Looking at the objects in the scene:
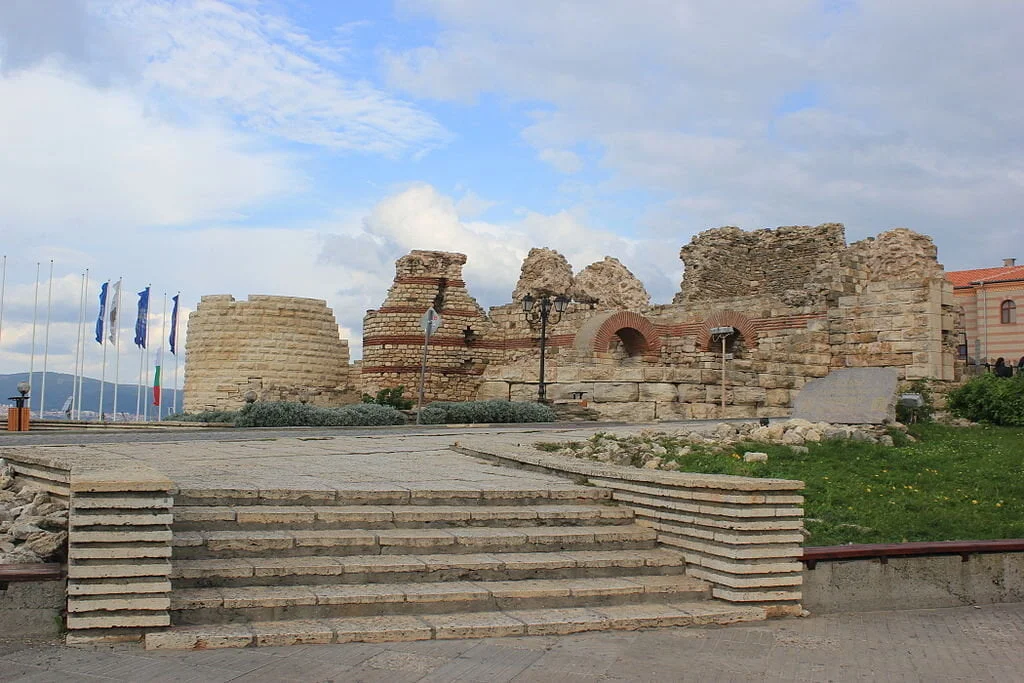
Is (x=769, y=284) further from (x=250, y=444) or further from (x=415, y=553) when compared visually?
(x=415, y=553)

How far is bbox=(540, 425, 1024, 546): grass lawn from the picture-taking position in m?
7.53

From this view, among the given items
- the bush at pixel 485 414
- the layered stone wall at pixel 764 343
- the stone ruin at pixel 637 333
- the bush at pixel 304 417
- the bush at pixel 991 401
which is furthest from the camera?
the stone ruin at pixel 637 333

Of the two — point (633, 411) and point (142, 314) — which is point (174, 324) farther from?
point (633, 411)

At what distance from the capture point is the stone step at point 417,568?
544cm

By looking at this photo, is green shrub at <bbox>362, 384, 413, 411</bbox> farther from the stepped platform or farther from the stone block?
A: the stepped platform

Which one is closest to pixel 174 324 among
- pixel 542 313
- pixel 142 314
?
pixel 142 314

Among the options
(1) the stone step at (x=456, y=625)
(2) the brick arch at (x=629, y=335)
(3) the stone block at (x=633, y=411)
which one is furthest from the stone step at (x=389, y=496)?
(2) the brick arch at (x=629, y=335)

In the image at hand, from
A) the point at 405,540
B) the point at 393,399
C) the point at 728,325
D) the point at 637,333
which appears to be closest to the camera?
the point at 405,540

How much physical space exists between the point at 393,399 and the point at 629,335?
7901 mm

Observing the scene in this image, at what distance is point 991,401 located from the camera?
593 inches

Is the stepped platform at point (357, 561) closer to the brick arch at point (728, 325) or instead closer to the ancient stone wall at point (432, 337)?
the brick arch at point (728, 325)

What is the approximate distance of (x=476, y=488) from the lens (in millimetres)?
7105

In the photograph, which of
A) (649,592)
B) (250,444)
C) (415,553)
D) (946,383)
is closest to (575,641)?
(649,592)

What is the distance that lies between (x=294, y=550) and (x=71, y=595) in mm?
1269
